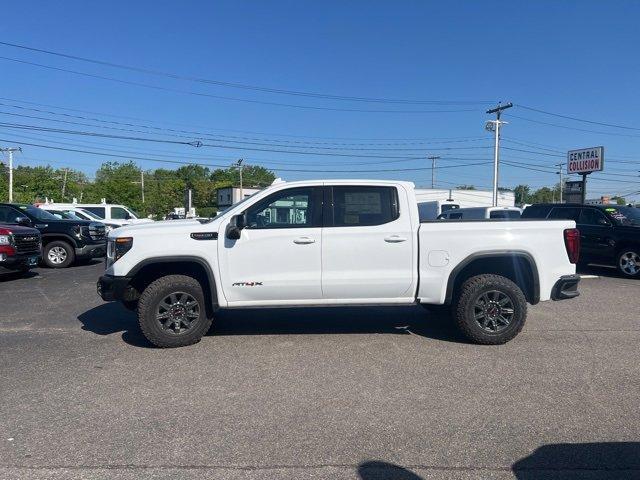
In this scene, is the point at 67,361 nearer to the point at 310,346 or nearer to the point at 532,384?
the point at 310,346

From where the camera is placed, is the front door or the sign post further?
the sign post

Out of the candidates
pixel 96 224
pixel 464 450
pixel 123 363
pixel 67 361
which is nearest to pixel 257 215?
pixel 123 363

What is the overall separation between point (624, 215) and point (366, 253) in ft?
31.5

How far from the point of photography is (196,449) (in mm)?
3697

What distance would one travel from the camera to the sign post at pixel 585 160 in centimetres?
2690

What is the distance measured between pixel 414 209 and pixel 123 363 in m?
3.74

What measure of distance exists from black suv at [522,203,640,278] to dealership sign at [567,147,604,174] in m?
14.3

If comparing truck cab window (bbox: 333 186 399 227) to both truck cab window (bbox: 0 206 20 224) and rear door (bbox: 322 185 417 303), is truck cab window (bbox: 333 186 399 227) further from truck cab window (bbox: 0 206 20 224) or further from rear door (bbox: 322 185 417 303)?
truck cab window (bbox: 0 206 20 224)

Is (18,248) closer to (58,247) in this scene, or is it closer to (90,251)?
(58,247)

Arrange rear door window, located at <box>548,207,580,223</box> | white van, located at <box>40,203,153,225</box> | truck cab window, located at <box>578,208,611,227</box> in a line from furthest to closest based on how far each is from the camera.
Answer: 1. white van, located at <box>40,203,153,225</box>
2. rear door window, located at <box>548,207,580,223</box>
3. truck cab window, located at <box>578,208,611,227</box>

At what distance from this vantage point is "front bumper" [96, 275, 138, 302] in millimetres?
6129

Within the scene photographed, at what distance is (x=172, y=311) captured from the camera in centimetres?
614

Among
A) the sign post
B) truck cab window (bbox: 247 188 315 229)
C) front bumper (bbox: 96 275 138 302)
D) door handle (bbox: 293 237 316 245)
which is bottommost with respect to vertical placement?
front bumper (bbox: 96 275 138 302)

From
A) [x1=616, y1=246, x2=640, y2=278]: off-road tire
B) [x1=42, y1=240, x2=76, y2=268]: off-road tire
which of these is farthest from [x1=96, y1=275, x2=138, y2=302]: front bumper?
[x1=616, y1=246, x2=640, y2=278]: off-road tire
